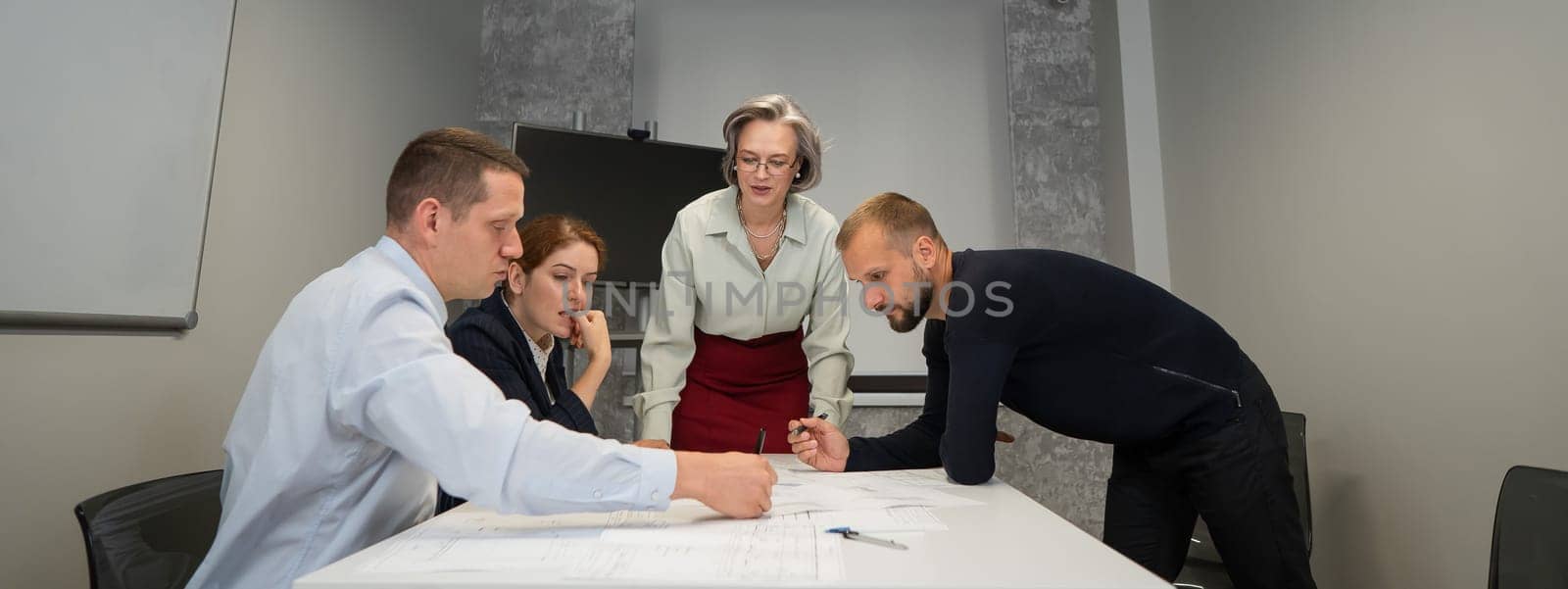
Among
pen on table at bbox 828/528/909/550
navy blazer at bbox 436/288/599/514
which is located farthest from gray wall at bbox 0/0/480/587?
pen on table at bbox 828/528/909/550

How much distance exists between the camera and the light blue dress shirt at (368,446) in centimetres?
89

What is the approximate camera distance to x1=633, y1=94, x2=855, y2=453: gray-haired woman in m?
2.02

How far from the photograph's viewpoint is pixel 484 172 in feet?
3.83

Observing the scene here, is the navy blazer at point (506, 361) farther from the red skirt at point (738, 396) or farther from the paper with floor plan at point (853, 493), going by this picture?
the paper with floor plan at point (853, 493)

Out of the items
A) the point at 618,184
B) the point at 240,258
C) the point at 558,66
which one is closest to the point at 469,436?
the point at 240,258

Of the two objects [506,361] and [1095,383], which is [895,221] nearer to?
[1095,383]

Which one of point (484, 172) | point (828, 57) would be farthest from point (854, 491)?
point (828, 57)

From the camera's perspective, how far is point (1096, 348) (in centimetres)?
154

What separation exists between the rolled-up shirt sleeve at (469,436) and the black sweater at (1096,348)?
2.23 ft

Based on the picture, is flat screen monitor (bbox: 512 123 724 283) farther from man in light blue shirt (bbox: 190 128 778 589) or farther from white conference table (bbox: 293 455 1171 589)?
white conference table (bbox: 293 455 1171 589)

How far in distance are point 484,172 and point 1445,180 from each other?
6.68ft

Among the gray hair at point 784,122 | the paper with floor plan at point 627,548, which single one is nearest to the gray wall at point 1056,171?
the gray hair at point 784,122

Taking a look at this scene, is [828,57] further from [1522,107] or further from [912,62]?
[1522,107]

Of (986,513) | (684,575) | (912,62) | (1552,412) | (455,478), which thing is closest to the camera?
(684,575)
